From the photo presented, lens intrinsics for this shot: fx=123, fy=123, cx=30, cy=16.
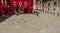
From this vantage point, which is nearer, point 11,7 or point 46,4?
point 11,7

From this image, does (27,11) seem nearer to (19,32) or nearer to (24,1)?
(24,1)

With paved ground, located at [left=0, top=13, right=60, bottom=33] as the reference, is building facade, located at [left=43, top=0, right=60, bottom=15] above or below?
above

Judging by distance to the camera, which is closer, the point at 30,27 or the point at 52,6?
the point at 30,27

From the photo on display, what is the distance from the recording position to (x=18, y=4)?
47.2 m

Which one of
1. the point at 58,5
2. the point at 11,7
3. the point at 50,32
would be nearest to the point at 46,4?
the point at 58,5

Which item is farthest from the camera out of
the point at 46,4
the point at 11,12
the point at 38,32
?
the point at 46,4

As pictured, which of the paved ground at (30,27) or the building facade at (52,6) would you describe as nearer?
the paved ground at (30,27)

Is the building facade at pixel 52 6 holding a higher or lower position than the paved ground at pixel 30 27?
higher

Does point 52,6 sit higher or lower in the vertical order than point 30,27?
higher

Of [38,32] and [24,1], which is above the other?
[24,1]

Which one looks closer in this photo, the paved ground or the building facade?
the paved ground

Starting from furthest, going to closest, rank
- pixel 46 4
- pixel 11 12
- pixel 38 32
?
pixel 46 4 < pixel 11 12 < pixel 38 32

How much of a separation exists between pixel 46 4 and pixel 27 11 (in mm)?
12877

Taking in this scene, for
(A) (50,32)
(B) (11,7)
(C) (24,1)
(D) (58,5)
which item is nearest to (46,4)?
(D) (58,5)
